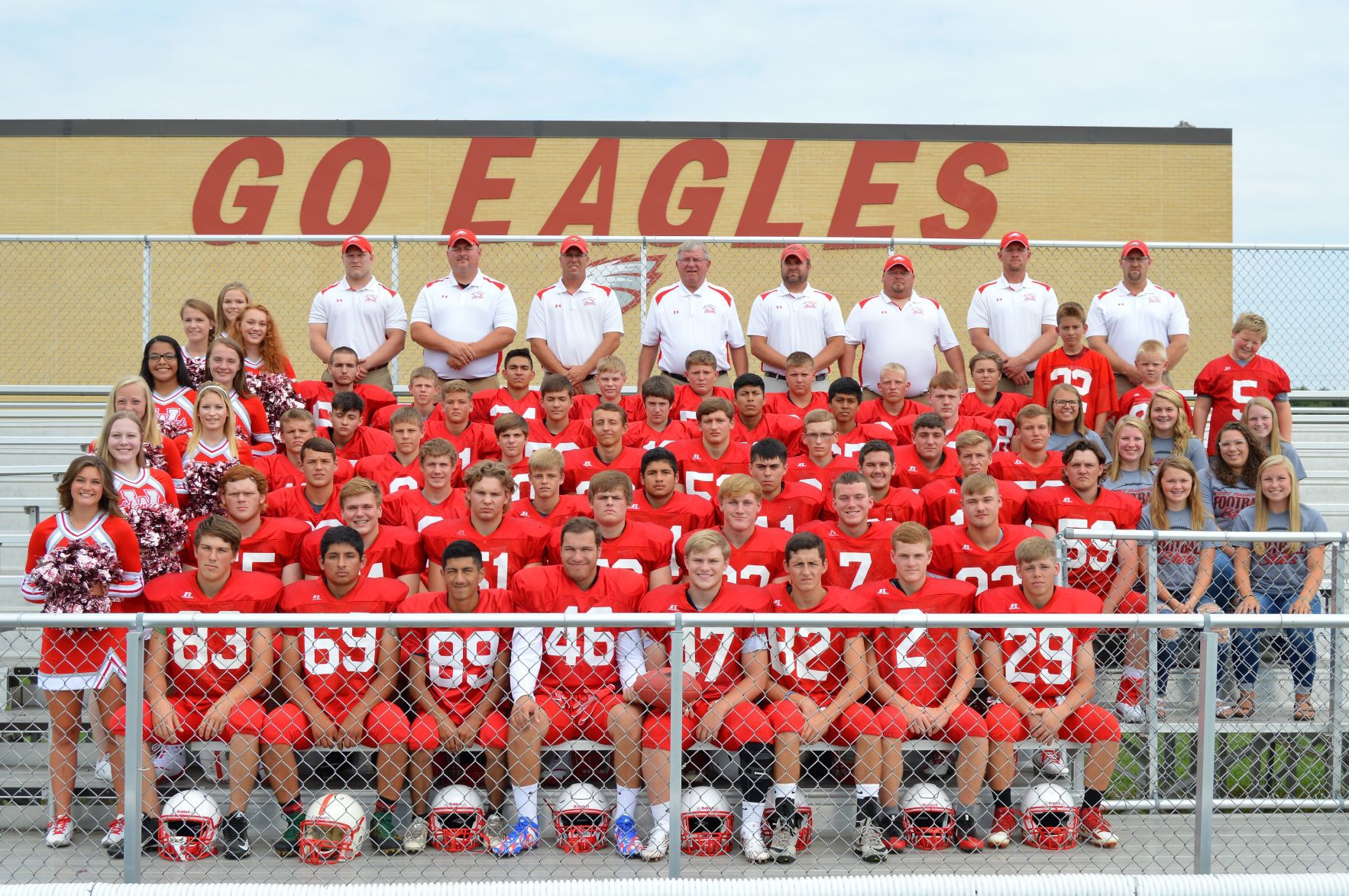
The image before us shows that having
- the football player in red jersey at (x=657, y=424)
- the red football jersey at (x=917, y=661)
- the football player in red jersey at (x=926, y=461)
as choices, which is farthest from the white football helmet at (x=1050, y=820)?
the football player in red jersey at (x=657, y=424)

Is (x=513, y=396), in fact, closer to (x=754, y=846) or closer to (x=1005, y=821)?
(x=754, y=846)

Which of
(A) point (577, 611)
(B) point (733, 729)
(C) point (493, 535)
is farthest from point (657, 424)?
(B) point (733, 729)

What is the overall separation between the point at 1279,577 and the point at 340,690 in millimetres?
4306

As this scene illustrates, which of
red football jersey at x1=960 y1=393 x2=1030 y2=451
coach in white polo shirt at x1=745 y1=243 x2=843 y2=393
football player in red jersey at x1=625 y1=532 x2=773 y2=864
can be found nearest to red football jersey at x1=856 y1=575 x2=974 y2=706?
football player in red jersey at x1=625 y1=532 x2=773 y2=864

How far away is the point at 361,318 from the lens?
8.41 meters

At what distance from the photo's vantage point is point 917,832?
4484mm

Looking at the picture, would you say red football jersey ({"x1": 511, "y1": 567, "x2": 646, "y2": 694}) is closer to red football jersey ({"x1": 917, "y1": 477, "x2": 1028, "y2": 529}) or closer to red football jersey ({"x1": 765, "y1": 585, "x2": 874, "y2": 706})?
red football jersey ({"x1": 765, "y1": 585, "x2": 874, "y2": 706})

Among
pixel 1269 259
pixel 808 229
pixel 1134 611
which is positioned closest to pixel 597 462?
pixel 1134 611

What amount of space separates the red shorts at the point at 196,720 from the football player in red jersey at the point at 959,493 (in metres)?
3.46

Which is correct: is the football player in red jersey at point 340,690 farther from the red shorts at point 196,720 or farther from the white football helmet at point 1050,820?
the white football helmet at point 1050,820

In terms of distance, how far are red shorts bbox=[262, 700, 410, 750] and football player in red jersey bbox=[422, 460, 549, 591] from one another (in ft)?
3.69

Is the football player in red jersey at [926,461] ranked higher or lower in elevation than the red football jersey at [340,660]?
higher

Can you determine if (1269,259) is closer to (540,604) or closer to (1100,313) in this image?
(1100,313)

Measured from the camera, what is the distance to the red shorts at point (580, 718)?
4.63m
